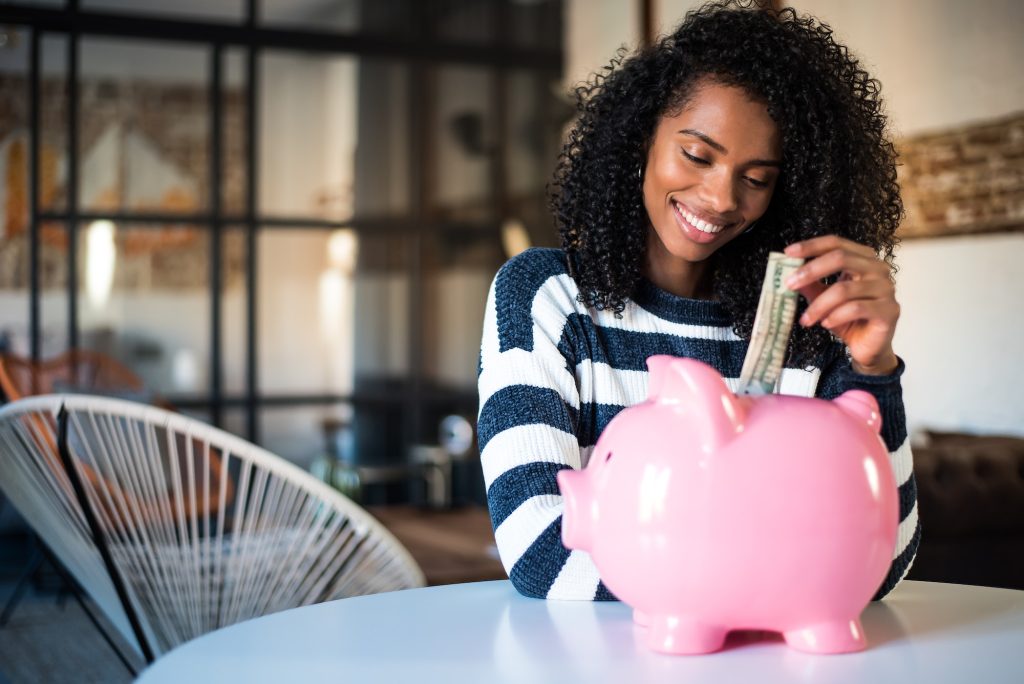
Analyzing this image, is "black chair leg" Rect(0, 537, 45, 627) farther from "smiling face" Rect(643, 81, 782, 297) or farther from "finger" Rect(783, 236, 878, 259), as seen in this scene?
"finger" Rect(783, 236, 878, 259)

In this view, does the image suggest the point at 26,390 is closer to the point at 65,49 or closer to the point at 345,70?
the point at 65,49

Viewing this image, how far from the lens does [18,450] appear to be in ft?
5.82

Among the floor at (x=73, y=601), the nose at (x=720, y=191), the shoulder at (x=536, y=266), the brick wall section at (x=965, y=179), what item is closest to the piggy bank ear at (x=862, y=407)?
the nose at (x=720, y=191)

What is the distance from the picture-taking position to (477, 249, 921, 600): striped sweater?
1028mm

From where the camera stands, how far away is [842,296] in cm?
93

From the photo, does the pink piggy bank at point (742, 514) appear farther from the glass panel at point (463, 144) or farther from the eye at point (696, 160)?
the glass panel at point (463, 144)

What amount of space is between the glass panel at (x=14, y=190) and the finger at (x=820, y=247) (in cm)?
493

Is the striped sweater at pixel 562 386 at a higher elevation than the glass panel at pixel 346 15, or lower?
lower

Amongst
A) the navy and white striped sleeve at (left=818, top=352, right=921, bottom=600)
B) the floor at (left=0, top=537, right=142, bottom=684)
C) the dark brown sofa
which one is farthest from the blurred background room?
the navy and white striped sleeve at (left=818, top=352, right=921, bottom=600)

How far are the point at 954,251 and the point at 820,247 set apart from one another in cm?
313

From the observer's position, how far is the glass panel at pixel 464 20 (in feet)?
19.7

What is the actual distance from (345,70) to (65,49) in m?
1.35

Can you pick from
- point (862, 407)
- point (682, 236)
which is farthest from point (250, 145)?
point (862, 407)

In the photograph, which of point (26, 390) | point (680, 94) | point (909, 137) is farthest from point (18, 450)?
point (909, 137)
